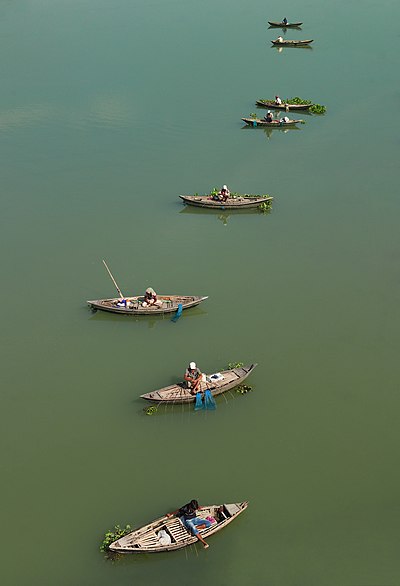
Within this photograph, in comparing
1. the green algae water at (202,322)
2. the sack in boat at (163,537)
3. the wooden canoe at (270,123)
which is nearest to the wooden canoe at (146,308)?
the green algae water at (202,322)

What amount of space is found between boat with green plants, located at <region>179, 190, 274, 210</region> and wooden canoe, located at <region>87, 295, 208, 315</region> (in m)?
6.01

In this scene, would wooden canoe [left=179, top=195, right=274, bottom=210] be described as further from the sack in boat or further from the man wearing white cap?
the sack in boat

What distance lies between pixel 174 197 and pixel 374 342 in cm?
1110

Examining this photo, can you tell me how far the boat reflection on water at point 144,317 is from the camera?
63.4 feet

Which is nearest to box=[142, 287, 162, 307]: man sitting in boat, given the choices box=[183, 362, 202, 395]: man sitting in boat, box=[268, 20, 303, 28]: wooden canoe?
box=[183, 362, 202, 395]: man sitting in boat

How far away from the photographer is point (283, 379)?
17.1 meters

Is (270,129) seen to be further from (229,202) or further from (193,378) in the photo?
(193,378)

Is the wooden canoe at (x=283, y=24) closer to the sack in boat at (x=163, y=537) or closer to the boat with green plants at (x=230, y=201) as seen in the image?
the boat with green plants at (x=230, y=201)

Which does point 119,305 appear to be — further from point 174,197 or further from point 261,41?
point 261,41

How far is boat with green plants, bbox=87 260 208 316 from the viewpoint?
1908 centimetres

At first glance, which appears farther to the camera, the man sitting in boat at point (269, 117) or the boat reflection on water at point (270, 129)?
the boat reflection on water at point (270, 129)

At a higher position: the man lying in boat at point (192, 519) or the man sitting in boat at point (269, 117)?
the man sitting in boat at point (269, 117)

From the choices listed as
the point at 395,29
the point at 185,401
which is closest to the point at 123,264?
the point at 185,401

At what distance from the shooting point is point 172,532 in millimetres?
13109
